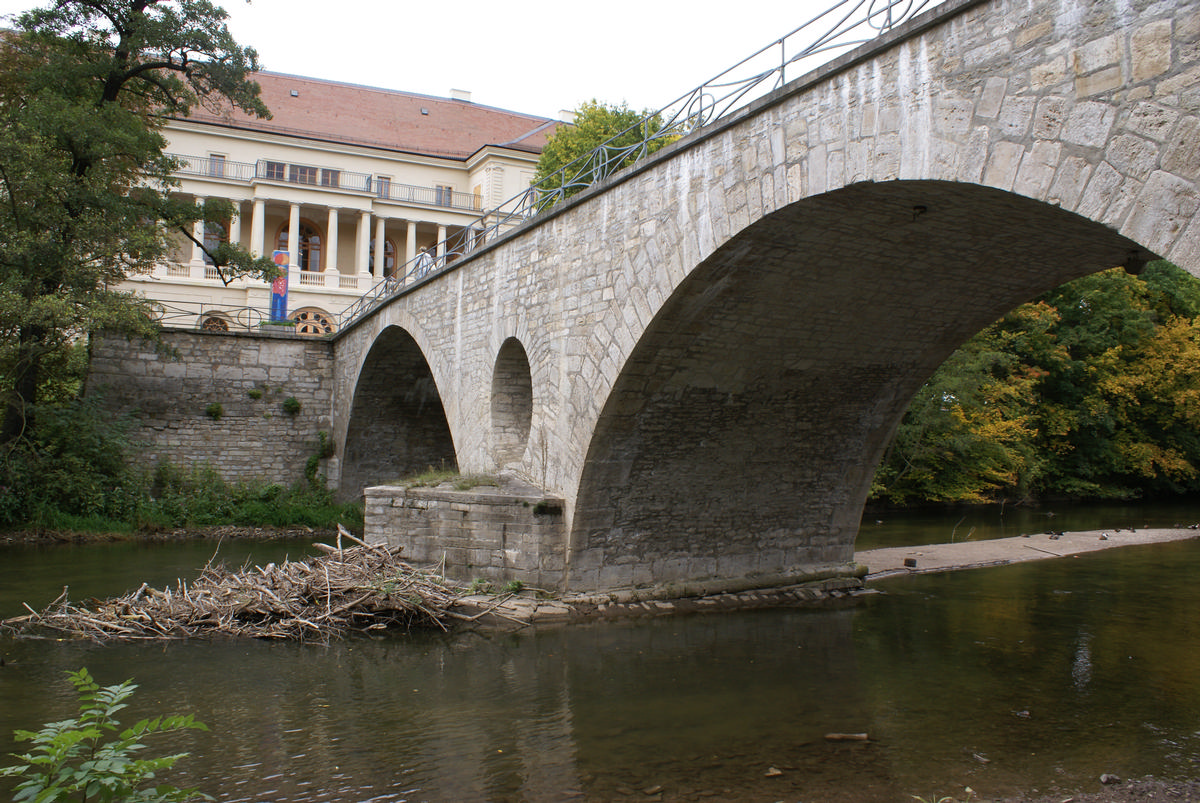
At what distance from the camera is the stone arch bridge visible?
424 cm

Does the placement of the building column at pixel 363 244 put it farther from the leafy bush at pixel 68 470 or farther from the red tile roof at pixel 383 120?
the leafy bush at pixel 68 470

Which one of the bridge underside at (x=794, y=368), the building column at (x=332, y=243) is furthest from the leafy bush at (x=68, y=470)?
the building column at (x=332, y=243)

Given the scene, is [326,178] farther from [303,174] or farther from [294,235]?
[294,235]

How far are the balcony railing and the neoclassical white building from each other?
1.8 inches

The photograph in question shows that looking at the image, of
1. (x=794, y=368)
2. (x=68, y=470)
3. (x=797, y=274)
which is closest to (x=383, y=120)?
(x=68, y=470)

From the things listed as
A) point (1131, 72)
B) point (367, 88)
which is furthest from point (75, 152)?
point (367, 88)

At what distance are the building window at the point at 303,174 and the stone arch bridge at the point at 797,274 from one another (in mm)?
20860

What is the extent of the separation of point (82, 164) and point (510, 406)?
31.6ft

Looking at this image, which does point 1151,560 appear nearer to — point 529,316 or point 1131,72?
point 529,316

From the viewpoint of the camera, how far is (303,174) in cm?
3238

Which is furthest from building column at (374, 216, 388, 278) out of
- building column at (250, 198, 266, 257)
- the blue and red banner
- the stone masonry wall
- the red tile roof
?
the stone masonry wall

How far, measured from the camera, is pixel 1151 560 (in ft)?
45.2

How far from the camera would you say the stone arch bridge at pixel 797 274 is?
13.9 ft

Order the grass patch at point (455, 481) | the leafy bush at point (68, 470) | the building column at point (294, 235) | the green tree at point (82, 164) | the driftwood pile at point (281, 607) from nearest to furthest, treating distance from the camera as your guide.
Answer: the driftwood pile at point (281, 607), the grass patch at point (455, 481), the green tree at point (82, 164), the leafy bush at point (68, 470), the building column at point (294, 235)
